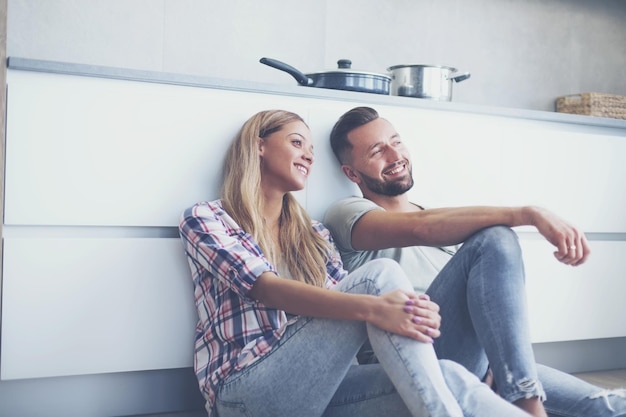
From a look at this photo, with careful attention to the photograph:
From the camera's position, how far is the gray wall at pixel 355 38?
2297 mm

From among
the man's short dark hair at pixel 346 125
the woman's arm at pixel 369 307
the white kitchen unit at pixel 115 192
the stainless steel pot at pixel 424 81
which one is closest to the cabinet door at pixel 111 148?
the white kitchen unit at pixel 115 192

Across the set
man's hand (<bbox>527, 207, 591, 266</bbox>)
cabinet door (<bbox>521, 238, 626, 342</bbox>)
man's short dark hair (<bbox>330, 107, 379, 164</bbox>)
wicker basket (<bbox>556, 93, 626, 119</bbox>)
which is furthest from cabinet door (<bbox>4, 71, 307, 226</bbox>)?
wicker basket (<bbox>556, 93, 626, 119</bbox>)

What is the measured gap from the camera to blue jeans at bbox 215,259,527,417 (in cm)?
125

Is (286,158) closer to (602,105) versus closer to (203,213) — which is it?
(203,213)

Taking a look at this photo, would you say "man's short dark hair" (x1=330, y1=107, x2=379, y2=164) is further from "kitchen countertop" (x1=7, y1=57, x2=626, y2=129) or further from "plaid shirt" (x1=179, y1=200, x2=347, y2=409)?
"plaid shirt" (x1=179, y1=200, x2=347, y2=409)

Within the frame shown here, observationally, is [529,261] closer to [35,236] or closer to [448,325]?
[448,325]

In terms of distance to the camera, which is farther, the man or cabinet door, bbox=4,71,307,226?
cabinet door, bbox=4,71,307,226

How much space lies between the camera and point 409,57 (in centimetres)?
279

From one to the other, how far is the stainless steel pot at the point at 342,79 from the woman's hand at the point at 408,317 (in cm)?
84

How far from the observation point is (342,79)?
6.51 feet

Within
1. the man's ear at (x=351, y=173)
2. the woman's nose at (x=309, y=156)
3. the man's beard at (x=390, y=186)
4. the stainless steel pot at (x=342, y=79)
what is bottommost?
the man's beard at (x=390, y=186)

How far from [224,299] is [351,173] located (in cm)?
56

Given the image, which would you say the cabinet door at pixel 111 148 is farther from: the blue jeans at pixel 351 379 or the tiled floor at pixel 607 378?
the tiled floor at pixel 607 378

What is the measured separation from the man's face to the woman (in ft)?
0.72
